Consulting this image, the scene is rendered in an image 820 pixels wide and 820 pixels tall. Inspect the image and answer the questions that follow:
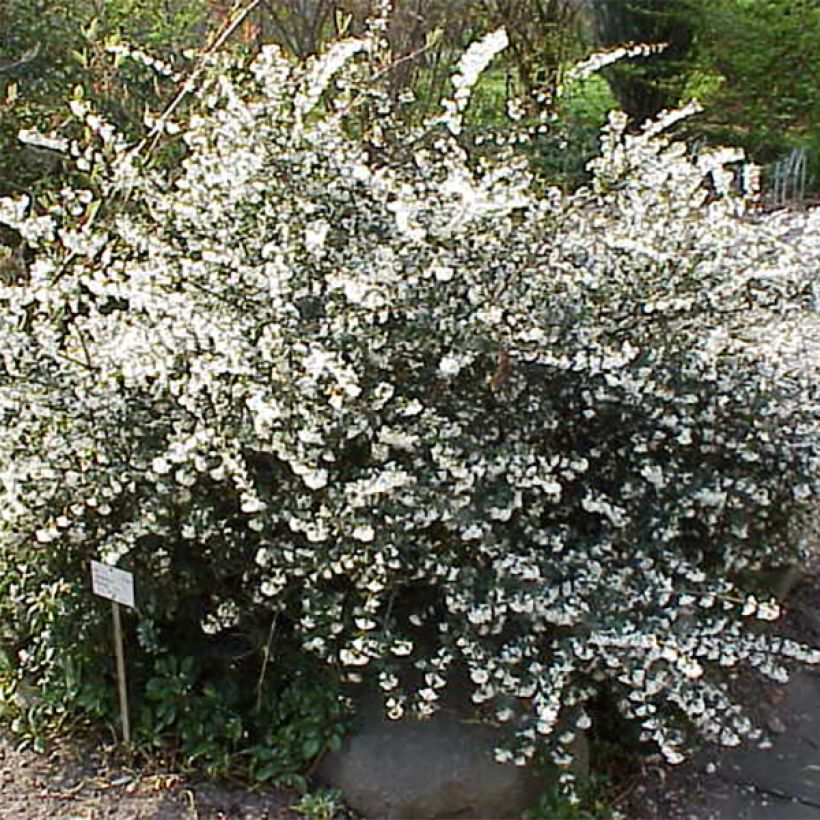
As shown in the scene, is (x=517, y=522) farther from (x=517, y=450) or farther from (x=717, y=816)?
(x=717, y=816)

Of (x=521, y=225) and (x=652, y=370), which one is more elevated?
(x=521, y=225)

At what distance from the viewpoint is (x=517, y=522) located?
2658 mm

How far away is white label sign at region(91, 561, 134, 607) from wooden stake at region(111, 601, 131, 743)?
40mm

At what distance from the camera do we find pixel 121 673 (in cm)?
275

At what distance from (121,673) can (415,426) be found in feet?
3.05

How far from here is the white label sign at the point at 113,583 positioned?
260cm

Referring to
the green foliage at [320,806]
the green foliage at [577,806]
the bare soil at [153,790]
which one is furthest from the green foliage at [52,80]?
the green foliage at [577,806]

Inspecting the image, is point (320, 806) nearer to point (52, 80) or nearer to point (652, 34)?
point (52, 80)

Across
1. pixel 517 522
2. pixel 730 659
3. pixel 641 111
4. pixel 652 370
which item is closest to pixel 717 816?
pixel 730 659

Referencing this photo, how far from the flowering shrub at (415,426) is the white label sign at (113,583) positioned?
8cm

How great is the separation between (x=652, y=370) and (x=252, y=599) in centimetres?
108

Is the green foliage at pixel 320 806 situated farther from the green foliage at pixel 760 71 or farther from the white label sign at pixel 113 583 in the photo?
the green foliage at pixel 760 71

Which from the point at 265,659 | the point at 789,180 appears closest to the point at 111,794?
the point at 265,659

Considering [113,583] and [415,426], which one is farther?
[113,583]
